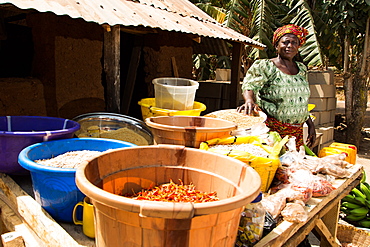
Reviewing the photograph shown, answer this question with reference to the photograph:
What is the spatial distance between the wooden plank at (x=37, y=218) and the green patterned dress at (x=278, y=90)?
1974 mm

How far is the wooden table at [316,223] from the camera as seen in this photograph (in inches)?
68.1

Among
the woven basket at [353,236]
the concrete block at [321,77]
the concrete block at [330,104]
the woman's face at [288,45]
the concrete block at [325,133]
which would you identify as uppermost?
the woman's face at [288,45]

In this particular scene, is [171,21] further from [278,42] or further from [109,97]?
[278,42]

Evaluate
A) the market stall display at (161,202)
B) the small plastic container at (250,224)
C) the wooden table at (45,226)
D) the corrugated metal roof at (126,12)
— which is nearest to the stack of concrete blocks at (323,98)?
the corrugated metal roof at (126,12)

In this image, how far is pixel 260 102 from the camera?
3.25m

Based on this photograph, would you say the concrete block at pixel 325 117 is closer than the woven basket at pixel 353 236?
No

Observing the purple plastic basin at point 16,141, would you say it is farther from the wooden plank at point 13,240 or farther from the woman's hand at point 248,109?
the woman's hand at point 248,109

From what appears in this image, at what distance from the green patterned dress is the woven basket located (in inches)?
56.4

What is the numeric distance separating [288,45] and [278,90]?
0.42 m

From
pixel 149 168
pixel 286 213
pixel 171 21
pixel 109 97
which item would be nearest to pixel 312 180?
pixel 286 213

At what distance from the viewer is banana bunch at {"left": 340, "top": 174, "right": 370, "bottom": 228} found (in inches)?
165

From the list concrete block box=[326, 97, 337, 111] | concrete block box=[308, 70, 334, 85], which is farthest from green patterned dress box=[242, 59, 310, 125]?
concrete block box=[326, 97, 337, 111]

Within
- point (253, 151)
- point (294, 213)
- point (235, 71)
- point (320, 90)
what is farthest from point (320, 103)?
point (294, 213)

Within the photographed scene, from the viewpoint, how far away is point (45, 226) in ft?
5.49
